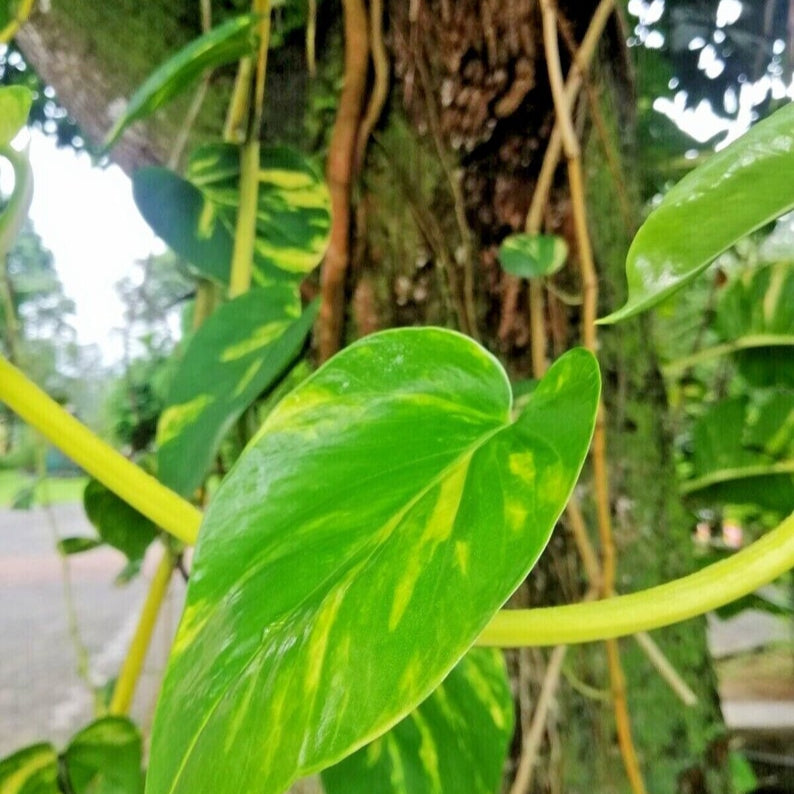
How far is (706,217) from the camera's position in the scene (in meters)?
0.17

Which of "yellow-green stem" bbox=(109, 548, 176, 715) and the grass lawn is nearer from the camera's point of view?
"yellow-green stem" bbox=(109, 548, 176, 715)

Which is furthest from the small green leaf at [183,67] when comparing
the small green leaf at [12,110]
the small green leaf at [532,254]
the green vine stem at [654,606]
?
the green vine stem at [654,606]

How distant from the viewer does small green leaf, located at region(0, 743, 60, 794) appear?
0.40 meters

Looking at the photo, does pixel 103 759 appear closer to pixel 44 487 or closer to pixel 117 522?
pixel 117 522

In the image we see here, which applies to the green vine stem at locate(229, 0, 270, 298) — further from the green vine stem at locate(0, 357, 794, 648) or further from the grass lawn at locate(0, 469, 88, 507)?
the green vine stem at locate(0, 357, 794, 648)

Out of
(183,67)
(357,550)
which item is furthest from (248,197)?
(357,550)

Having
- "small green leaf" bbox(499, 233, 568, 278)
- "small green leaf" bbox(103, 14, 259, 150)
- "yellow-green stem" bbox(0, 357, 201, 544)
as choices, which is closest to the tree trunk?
"small green leaf" bbox(499, 233, 568, 278)

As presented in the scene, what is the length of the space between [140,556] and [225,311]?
0.25m

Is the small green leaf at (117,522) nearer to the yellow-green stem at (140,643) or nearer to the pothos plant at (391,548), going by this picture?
the yellow-green stem at (140,643)

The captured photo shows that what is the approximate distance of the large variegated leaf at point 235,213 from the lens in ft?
1.63

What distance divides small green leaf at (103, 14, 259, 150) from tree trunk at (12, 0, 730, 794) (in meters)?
0.14

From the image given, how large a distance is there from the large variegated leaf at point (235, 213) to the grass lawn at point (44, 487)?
195 mm

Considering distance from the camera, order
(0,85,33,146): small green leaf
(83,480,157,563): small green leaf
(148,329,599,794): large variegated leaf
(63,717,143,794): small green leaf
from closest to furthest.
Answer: (148,329,599,794): large variegated leaf, (0,85,33,146): small green leaf, (63,717,143,794): small green leaf, (83,480,157,563): small green leaf

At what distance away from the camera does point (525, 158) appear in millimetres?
504
